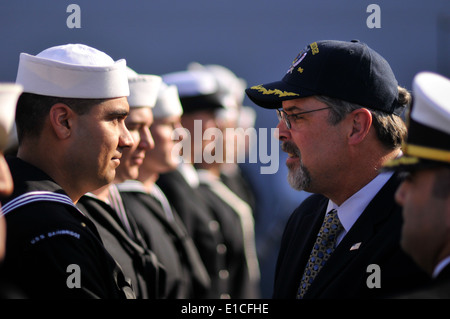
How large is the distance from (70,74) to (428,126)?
1.72 meters

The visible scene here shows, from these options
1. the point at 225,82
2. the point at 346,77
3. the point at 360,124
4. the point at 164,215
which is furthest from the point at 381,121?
the point at 225,82

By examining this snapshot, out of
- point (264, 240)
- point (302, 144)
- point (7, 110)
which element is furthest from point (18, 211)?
point (264, 240)

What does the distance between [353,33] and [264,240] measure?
122 inches

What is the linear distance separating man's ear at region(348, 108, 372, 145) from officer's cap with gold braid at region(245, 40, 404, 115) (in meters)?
0.04

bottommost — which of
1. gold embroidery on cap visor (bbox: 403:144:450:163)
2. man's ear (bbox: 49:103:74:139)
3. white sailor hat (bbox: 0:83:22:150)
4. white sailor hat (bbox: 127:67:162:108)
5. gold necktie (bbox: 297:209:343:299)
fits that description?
gold necktie (bbox: 297:209:343:299)

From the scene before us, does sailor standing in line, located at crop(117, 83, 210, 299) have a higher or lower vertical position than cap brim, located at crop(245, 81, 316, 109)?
lower

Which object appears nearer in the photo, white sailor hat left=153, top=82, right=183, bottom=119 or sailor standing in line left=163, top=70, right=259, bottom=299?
white sailor hat left=153, top=82, right=183, bottom=119

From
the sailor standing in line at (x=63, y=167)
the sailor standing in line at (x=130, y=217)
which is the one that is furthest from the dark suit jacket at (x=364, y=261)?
the sailor standing in line at (x=130, y=217)

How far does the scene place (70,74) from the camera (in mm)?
2994

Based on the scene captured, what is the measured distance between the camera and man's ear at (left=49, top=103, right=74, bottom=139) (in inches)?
115

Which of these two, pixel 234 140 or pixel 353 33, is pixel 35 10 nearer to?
pixel 234 140

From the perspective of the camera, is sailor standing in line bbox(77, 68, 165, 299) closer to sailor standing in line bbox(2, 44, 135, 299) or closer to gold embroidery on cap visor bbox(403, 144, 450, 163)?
sailor standing in line bbox(2, 44, 135, 299)

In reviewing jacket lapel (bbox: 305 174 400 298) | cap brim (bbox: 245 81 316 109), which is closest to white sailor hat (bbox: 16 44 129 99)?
cap brim (bbox: 245 81 316 109)

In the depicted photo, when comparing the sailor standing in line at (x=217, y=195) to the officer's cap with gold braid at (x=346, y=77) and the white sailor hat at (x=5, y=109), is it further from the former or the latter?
the white sailor hat at (x=5, y=109)
